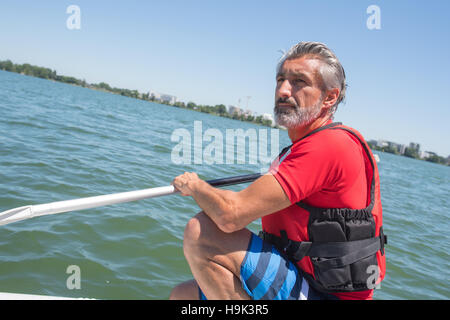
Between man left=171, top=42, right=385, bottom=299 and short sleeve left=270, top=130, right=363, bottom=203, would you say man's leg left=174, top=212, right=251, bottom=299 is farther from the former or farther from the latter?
short sleeve left=270, top=130, right=363, bottom=203

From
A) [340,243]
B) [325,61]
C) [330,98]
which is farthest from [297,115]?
[340,243]

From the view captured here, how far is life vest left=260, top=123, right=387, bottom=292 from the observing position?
5.83ft

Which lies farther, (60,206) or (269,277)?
(60,206)

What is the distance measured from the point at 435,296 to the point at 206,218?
183 inches

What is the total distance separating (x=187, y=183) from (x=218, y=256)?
1.61ft

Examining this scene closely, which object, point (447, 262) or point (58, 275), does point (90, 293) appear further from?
point (447, 262)

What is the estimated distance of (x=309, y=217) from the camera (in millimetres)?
1825

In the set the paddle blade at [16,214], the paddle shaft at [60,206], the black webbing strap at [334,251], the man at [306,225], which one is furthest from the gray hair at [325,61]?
the paddle blade at [16,214]

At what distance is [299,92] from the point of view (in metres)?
2.01

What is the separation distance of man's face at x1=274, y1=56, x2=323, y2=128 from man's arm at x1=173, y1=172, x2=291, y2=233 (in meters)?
0.52

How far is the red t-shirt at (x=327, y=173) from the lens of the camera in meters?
1.68

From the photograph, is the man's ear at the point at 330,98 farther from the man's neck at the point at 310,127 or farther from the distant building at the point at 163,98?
the distant building at the point at 163,98

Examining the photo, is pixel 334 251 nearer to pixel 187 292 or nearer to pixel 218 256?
pixel 218 256
